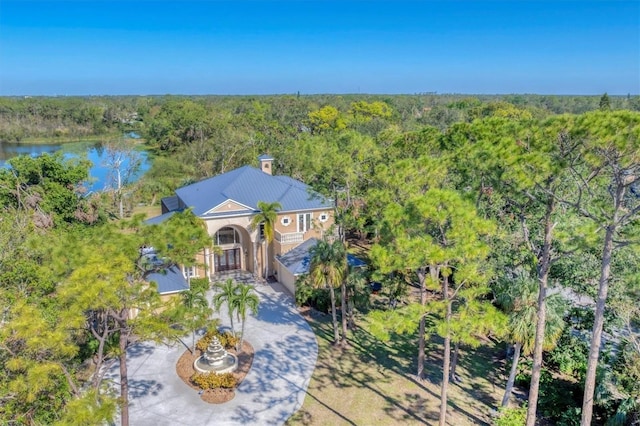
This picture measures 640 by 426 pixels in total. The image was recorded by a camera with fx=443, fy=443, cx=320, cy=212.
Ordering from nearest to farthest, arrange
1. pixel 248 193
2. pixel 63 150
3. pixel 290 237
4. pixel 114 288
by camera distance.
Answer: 1. pixel 114 288
2. pixel 290 237
3. pixel 248 193
4. pixel 63 150

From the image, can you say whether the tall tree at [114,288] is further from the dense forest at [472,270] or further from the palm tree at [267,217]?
the palm tree at [267,217]

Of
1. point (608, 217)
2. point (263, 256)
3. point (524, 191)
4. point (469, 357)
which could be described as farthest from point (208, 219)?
point (608, 217)

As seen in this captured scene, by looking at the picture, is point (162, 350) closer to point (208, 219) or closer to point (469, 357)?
point (208, 219)

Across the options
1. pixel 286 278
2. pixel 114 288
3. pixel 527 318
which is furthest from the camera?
pixel 286 278

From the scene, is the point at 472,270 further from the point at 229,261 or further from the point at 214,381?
the point at 229,261

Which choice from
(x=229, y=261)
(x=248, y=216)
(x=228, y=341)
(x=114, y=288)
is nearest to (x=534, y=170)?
(x=114, y=288)

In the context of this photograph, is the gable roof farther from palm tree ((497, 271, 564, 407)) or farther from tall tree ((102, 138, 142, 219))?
tall tree ((102, 138, 142, 219))

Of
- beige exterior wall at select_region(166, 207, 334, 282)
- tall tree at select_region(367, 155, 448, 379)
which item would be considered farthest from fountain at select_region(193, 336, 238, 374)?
tall tree at select_region(367, 155, 448, 379)

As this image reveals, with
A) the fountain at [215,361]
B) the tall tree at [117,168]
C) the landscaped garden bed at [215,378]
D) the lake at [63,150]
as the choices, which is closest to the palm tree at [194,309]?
the landscaped garden bed at [215,378]
